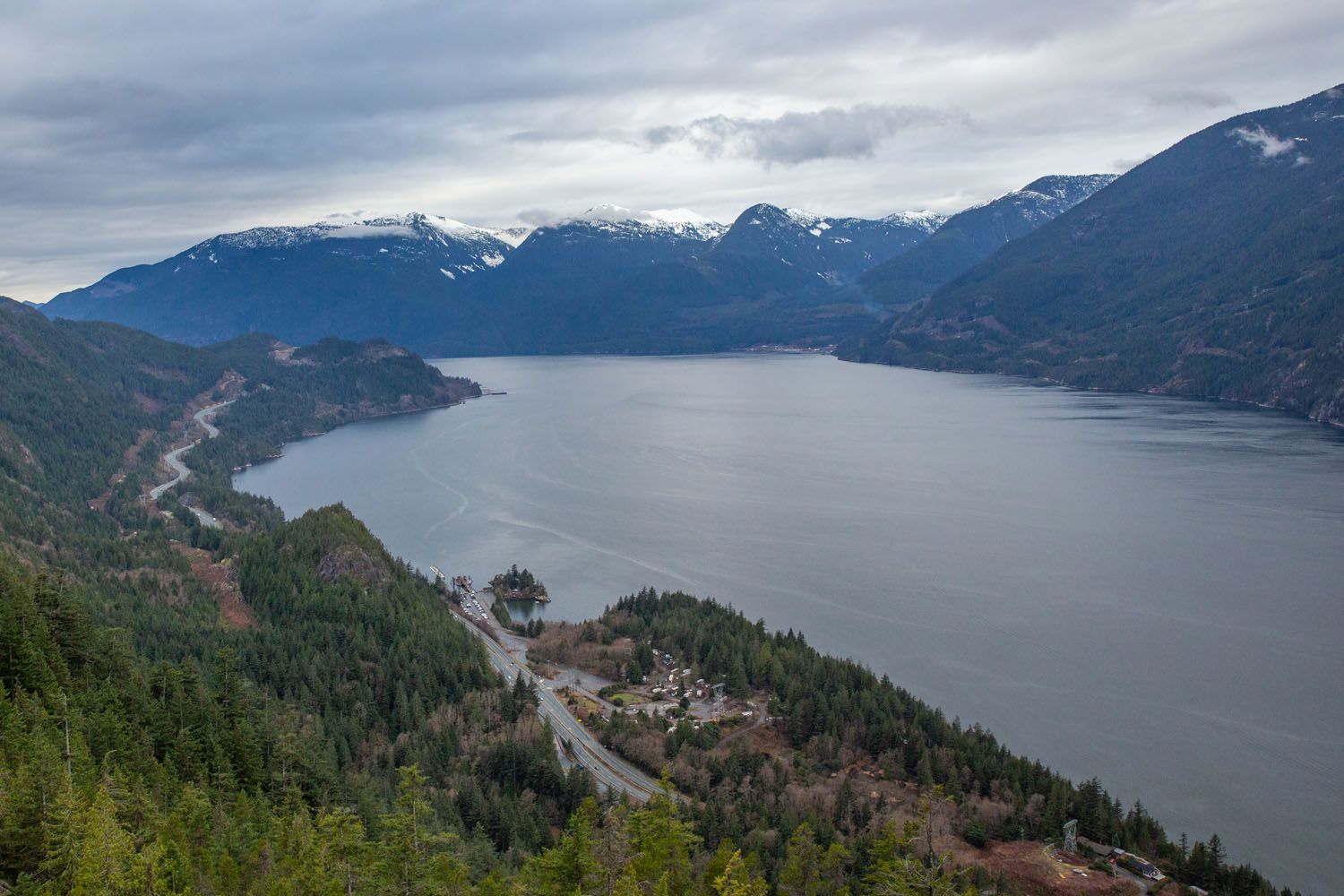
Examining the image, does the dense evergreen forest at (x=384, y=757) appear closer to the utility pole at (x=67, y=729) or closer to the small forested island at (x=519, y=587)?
the utility pole at (x=67, y=729)

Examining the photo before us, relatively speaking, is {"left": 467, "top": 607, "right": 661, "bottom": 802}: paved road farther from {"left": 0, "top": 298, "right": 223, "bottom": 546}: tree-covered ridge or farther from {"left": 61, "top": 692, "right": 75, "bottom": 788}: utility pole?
{"left": 0, "top": 298, "right": 223, "bottom": 546}: tree-covered ridge

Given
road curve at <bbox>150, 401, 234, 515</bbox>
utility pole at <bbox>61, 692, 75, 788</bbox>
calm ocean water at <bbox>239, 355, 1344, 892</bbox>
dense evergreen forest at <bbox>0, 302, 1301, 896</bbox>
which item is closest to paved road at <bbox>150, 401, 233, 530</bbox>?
road curve at <bbox>150, 401, 234, 515</bbox>

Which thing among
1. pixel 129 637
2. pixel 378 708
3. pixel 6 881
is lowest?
pixel 378 708

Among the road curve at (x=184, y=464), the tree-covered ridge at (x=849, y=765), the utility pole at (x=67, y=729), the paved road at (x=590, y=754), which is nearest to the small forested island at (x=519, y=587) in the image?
the paved road at (x=590, y=754)

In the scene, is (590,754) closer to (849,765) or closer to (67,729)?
(849,765)

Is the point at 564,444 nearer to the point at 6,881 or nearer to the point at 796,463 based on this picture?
the point at 796,463

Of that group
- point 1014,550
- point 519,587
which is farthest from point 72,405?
point 1014,550

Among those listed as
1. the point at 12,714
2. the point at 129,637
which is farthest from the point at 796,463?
the point at 12,714
